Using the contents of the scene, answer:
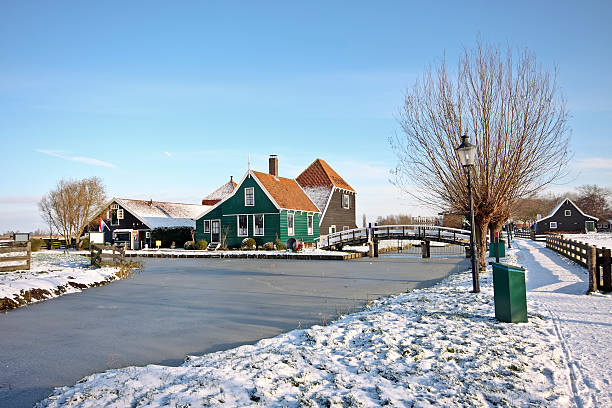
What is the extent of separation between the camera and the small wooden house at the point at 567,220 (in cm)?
6406

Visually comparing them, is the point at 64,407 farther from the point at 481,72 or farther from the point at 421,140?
the point at 481,72

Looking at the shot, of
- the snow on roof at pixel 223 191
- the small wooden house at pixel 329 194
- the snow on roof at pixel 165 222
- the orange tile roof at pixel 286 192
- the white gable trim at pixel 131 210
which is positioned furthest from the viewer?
the snow on roof at pixel 223 191

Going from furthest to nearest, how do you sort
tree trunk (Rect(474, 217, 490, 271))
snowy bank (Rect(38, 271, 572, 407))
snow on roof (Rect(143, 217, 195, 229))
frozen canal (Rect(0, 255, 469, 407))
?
snow on roof (Rect(143, 217, 195, 229)) < tree trunk (Rect(474, 217, 490, 271)) < frozen canal (Rect(0, 255, 469, 407)) < snowy bank (Rect(38, 271, 572, 407))

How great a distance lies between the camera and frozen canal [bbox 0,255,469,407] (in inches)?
235

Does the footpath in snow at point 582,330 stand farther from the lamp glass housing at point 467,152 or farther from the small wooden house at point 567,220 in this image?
the small wooden house at point 567,220

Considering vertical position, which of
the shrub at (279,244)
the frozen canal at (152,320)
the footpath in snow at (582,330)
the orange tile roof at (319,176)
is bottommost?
the frozen canal at (152,320)

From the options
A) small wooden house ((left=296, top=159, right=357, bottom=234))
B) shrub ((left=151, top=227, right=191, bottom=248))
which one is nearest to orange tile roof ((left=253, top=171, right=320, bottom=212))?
small wooden house ((left=296, top=159, right=357, bottom=234))

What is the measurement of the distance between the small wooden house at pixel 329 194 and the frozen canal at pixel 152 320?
24.1 m

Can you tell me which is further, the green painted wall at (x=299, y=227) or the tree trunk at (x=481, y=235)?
the green painted wall at (x=299, y=227)

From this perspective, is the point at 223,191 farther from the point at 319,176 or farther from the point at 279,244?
the point at 279,244

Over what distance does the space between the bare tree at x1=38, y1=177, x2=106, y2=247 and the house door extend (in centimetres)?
2742

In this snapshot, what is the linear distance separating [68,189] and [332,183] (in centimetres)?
3756

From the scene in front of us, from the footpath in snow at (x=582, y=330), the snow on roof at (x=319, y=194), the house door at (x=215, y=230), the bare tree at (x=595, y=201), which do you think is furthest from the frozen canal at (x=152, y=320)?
the bare tree at (x=595, y=201)

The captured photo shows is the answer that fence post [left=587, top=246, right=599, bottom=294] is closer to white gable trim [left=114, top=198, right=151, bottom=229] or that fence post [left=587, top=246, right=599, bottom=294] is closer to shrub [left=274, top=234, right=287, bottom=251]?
shrub [left=274, top=234, right=287, bottom=251]
